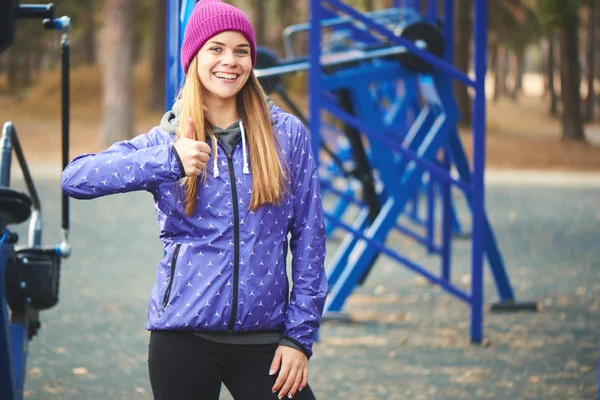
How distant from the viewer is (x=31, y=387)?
5.93 metres

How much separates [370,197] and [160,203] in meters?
5.95

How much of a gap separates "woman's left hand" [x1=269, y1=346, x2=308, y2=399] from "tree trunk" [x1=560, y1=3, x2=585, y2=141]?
2694 centimetres

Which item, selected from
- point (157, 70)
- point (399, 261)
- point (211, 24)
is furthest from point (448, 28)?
point (157, 70)

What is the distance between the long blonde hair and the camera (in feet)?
9.53

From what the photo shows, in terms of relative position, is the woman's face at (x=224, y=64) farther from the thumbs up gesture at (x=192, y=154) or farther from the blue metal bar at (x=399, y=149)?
the blue metal bar at (x=399, y=149)

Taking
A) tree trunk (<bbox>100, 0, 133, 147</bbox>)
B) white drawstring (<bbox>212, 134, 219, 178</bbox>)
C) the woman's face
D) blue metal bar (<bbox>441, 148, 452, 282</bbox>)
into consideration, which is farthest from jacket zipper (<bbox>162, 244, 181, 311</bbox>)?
tree trunk (<bbox>100, 0, 133, 147</bbox>)

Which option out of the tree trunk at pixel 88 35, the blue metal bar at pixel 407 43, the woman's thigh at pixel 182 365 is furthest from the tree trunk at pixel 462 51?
the woman's thigh at pixel 182 365

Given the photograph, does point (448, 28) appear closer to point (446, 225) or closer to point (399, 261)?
point (446, 225)

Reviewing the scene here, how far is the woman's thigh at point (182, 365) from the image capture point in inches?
115

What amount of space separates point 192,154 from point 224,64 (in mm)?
335

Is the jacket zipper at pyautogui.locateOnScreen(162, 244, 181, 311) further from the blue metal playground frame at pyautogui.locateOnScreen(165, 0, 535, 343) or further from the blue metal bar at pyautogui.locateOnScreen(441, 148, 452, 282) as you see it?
the blue metal bar at pyautogui.locateOnScreen(441, 148, 452, 282)

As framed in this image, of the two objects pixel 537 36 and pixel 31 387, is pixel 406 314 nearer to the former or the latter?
pixel 31 387

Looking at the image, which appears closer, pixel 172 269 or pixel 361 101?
pixel 172 269

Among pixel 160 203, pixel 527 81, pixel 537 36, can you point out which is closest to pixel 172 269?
pixel 160 203
